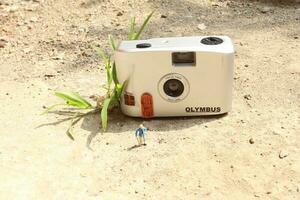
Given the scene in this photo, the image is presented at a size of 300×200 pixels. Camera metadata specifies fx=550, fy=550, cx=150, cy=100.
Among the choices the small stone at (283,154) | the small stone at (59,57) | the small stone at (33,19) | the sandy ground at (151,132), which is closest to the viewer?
→ the sandy ground at (151,132)

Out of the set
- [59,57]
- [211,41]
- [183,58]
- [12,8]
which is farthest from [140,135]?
[12,8]

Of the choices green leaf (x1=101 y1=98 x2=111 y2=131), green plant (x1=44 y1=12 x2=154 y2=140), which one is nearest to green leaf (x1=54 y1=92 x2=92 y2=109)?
green plant (x1=44 y1=12 x2=154 y2=140)

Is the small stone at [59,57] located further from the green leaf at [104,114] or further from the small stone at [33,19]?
the green leaf at [104,114]

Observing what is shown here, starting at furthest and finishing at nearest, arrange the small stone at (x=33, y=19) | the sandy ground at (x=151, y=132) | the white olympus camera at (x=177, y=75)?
the small stone at (x=33, y=19)
the white olympus camera at (x=177, y=75)
the sandy ground at (x=151, y=132)

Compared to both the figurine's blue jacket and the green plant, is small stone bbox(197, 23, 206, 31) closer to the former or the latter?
the green plant

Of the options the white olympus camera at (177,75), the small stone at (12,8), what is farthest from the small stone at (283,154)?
the small stone at (12,8)

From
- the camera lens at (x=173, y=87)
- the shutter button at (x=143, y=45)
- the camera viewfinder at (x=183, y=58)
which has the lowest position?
the camera lens at (x=173, y=87)

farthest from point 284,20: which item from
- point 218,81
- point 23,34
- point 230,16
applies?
point 23,34

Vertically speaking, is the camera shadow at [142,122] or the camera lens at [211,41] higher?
the camera lens at [211,41]

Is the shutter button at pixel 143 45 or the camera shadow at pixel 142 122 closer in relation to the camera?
the shutter button at pixel 143 45
